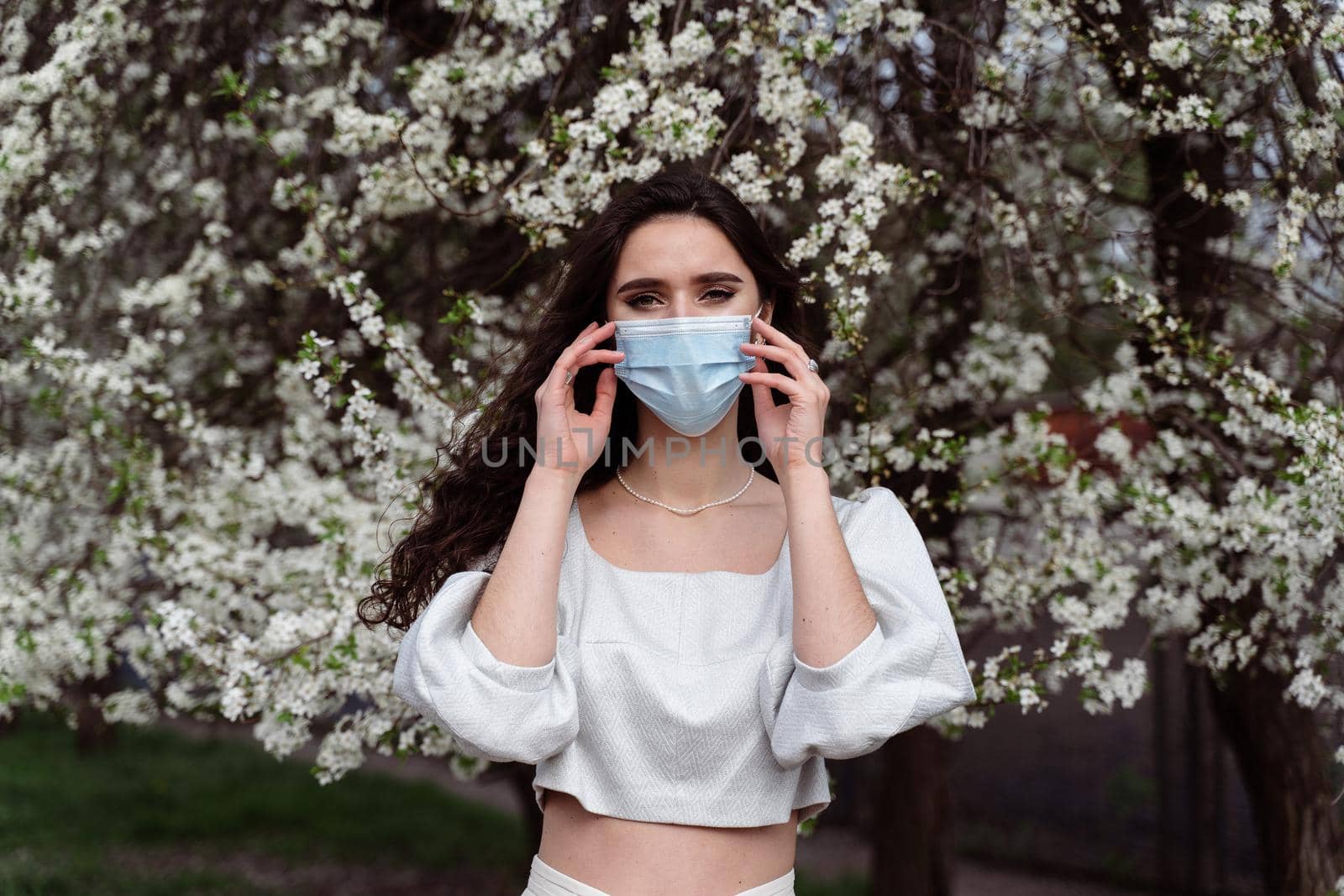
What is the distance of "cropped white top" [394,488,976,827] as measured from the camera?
166 cm

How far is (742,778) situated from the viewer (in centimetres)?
178

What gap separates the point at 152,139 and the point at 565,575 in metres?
2.84

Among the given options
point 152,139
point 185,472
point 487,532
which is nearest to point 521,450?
point 487,532

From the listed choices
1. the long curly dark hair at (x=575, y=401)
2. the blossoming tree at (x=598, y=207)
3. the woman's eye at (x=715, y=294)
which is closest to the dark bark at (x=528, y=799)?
the blossoming tree at (x=598, y=207)

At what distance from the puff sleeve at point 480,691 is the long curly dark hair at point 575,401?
11.1 inches

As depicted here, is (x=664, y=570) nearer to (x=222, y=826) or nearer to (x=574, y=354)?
(x=574, y=354)

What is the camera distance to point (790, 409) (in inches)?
71.6

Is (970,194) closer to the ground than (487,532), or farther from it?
farther from it

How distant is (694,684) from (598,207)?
148 cm

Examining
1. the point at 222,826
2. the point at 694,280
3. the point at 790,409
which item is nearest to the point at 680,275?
the point at 694,280

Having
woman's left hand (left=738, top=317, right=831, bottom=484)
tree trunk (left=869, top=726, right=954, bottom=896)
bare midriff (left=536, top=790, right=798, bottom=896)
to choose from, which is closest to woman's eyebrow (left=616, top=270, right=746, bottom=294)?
woman's left hand (left=738, top=317, right=831, bottom=484)

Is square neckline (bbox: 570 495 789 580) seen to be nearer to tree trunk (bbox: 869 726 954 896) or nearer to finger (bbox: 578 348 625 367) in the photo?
finger (bbox: 578 348 625 367)

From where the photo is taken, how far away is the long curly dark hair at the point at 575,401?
198cm

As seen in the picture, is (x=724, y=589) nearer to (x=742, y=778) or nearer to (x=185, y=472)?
(x=742, y=778)
